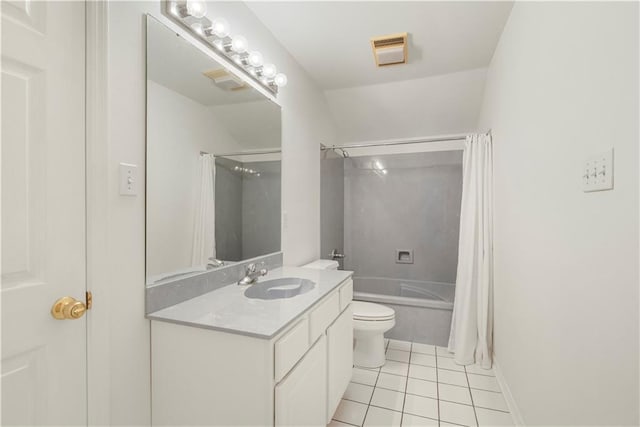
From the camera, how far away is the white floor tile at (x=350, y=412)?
67.1 inches

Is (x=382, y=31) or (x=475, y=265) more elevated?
(x=382, y=31)

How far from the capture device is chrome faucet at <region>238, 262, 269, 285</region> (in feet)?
5.38

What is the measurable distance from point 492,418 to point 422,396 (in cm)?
39

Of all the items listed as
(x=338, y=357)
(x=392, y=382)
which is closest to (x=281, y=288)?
(x=338, y=357)

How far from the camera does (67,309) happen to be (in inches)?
35.8

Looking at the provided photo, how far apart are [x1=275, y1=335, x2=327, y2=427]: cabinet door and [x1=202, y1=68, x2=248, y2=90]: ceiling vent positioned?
4.72 ft

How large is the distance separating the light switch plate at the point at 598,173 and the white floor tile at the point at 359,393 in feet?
5.53

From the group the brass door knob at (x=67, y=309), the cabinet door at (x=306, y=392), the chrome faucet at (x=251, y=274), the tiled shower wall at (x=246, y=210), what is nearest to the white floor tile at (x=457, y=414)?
the cabinet door at (x=306, y=392)

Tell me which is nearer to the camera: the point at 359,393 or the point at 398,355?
the point at 359,393

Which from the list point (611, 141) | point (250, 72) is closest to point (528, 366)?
point (611, 141)

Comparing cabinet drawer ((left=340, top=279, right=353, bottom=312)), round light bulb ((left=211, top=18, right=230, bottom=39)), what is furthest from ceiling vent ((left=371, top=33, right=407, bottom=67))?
cabinet drawer ((left=340, top=279, right=353, bottom=312))

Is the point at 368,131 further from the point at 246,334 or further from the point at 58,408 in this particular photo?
the point at 58,408

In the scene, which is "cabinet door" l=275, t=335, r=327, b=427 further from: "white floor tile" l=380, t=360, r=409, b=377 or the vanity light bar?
the vanity light bar

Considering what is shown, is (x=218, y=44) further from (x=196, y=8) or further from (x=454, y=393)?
(x=454, y=393)
